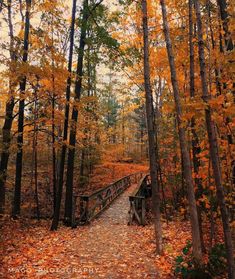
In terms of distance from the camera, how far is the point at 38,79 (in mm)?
9828

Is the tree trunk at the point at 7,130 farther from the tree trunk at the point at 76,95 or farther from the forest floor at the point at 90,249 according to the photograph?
the tree trunk at the point at 76,95

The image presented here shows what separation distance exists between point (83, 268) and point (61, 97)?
6.36m

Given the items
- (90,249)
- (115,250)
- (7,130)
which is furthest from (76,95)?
(115,250)

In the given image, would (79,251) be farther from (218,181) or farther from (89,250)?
(218,181)

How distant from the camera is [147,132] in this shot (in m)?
10.1

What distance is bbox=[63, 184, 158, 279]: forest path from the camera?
5594 millimetres

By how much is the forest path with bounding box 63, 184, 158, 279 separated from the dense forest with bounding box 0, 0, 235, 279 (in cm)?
3

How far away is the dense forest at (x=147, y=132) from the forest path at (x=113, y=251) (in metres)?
0.03

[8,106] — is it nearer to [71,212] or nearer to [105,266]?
[71,212]

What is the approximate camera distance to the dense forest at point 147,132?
17.9 feet

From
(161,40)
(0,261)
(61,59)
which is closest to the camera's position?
(0,261)

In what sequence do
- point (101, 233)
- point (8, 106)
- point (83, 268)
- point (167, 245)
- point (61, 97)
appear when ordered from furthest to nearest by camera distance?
point (8, 106) < point (61, 97) < point (101, 233) < point (167, 245) < point (83, 268)

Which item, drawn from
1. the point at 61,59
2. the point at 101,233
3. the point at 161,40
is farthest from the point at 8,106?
the point at 161,40

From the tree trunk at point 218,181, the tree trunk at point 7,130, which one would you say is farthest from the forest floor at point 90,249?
the tree trunk at point 218,181
